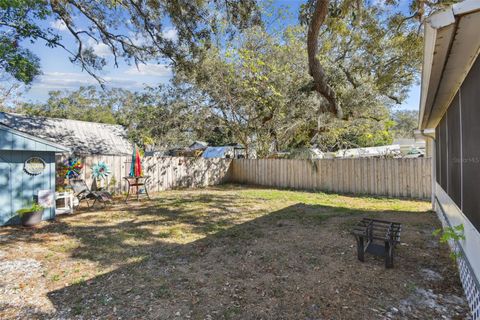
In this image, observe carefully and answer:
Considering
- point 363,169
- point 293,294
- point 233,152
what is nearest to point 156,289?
point 293,294

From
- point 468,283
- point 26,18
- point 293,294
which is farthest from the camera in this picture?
point 26,18

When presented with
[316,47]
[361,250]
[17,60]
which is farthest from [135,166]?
[361,250]

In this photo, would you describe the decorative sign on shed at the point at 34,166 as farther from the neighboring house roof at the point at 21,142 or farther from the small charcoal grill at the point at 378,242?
the small charcoal grill at the point at 378,242

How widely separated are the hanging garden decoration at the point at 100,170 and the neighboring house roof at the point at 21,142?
2.85 m

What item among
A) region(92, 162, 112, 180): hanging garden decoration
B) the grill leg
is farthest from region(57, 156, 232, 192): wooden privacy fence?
the grill leg

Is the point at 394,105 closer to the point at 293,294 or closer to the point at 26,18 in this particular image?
the point at 293,294

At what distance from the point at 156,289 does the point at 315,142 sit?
1224 cm

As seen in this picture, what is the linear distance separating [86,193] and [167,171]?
3599 mm

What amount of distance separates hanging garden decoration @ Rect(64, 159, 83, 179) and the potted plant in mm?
2484

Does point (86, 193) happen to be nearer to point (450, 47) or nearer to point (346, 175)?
point (450, 47)

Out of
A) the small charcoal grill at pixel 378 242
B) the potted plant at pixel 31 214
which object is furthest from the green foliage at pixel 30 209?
the small charcoal grill at pixel 378 242

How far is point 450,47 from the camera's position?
1.74m

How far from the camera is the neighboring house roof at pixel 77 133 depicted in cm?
973

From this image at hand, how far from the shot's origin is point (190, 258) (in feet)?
11.4
